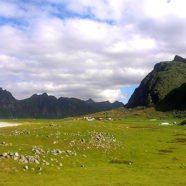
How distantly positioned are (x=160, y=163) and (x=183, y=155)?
38.9 ft

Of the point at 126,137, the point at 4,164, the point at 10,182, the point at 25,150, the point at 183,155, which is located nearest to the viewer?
the point at 10,182

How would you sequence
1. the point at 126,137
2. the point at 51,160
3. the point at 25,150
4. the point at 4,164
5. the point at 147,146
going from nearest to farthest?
the point at 4,164, the point at 51,160, the point at 25,150, the point at 147,146, the point at 126,137

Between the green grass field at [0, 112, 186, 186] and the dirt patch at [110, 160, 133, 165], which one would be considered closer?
the green grass field at [0, 112, 186, 186]

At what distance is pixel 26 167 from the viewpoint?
52750mm

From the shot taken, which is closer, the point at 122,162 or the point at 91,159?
the point at 122,162

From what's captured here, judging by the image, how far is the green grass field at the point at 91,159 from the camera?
49750 mm

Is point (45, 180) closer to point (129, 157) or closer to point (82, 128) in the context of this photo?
point (129, 157)

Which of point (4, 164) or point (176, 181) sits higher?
point (4, 164)

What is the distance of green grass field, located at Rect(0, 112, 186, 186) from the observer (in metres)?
49.8

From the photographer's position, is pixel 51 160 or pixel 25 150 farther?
pixel 25 150

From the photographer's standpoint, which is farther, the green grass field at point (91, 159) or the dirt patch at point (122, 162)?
the dirt patch at point (122, 162)

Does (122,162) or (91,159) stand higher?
(91,159)

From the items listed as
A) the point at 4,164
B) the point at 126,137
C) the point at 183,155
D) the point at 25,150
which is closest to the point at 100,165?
the point at 25,150

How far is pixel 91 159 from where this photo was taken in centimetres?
6600
